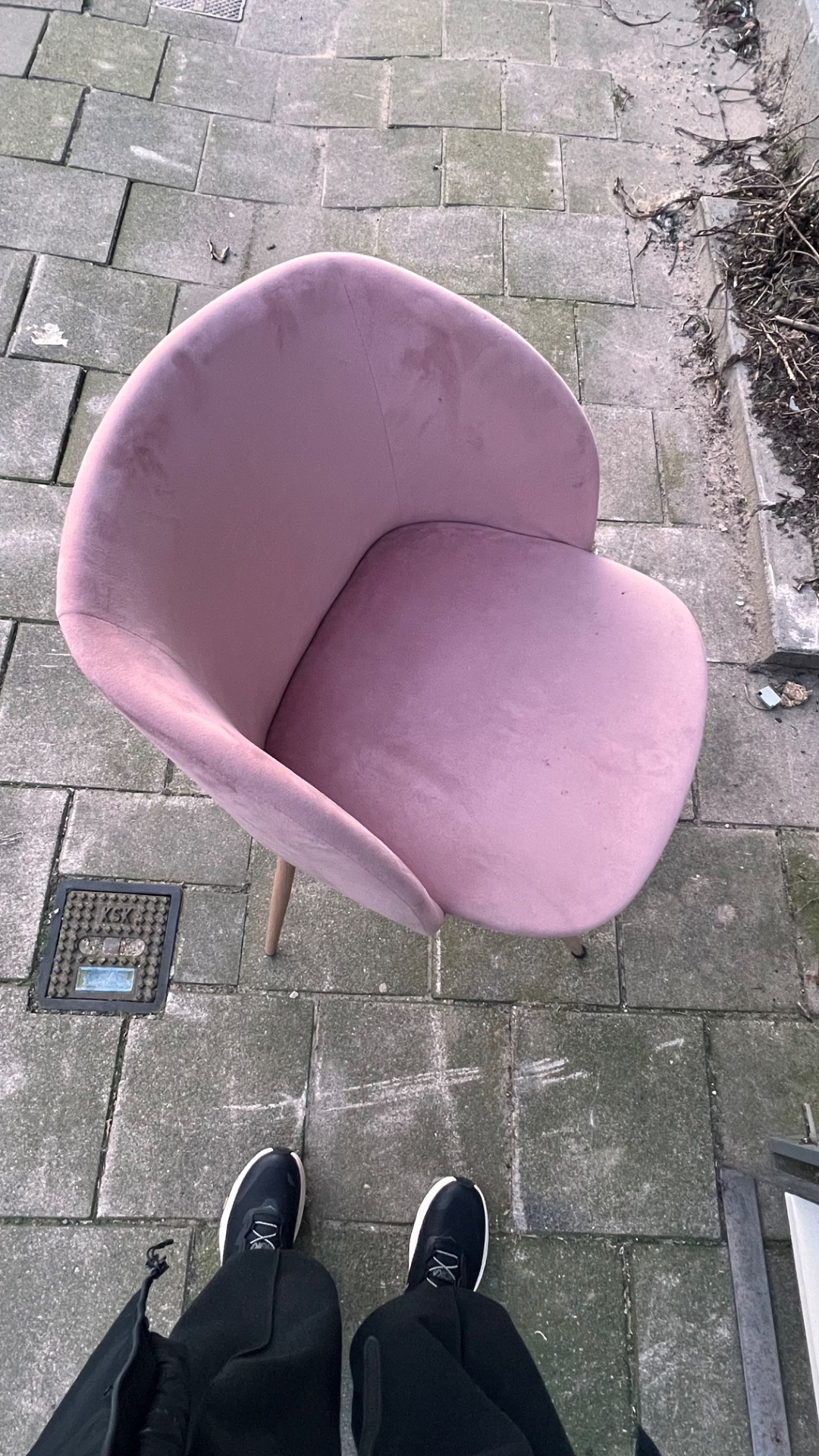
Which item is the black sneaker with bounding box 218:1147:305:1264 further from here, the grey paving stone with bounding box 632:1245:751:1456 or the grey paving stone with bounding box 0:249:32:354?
the grey paving stone with bounding box 0:249:32:354

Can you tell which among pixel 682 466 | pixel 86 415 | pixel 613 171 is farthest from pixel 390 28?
pixel 682 466

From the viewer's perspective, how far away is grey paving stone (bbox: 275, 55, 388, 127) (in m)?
2.70

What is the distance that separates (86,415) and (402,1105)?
1.89 metres

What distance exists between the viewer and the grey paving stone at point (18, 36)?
8.79ft

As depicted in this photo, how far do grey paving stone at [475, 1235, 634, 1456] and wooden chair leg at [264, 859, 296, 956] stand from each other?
697 millimetres

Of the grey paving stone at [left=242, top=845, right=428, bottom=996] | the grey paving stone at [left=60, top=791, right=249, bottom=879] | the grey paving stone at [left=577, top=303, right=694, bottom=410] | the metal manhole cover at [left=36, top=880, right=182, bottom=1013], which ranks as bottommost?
the metal manhole cover at [left=36, top=880, right=182, bottom=1013]

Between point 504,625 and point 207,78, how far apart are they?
2.57 metres

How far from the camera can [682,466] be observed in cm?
223

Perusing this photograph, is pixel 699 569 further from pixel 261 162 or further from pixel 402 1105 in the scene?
pixel 261 162

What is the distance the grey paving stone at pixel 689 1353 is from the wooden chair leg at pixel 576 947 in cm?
53

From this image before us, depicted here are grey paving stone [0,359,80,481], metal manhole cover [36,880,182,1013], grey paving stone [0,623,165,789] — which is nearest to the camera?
metal manhole cover [36,880,182,1013]

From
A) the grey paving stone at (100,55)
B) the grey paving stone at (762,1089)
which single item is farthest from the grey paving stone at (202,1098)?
the grey paving stone at (100,55)

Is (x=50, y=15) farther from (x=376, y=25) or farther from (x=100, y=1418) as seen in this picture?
(x=100, y=1418)

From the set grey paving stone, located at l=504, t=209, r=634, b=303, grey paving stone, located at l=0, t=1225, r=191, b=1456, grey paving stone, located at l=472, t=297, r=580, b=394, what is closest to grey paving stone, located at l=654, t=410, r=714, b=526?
grey paving stone, located at l=472, t=297, r=580, b=394
